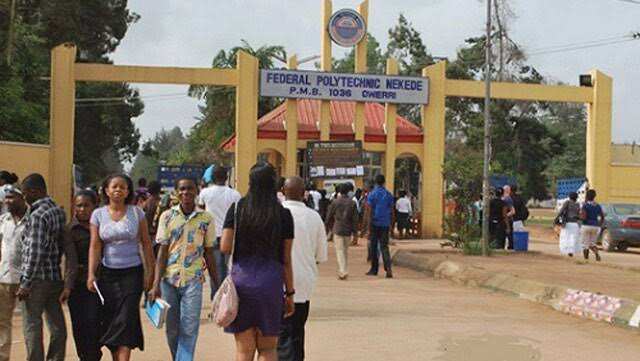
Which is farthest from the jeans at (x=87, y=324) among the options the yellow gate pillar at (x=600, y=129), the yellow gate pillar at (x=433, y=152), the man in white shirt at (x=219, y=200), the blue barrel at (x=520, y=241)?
the yellow gate pillar at (x=600, y=129)

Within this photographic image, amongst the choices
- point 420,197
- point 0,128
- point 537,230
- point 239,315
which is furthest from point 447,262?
point 537,230

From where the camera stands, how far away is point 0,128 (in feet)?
103

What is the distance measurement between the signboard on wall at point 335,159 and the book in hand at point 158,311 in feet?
68.4

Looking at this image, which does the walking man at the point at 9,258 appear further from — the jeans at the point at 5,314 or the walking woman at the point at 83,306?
the walking woman at the point at 83,306

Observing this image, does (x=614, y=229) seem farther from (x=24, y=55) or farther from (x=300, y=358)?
(x=24, y=55)

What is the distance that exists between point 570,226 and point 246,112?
12.9 meters

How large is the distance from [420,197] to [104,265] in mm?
24499

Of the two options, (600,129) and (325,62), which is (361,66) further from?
(600,129)

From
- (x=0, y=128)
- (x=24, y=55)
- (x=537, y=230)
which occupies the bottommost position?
(x=537, y=230)

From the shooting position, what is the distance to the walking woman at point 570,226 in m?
19.1

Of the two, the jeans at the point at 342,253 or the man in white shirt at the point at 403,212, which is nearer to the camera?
the jeans at the point at 342,253

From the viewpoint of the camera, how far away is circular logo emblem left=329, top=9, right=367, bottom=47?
29.8 meters

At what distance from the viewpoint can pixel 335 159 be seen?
2780 cm

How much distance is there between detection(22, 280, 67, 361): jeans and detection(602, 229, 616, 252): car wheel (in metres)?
20.6
